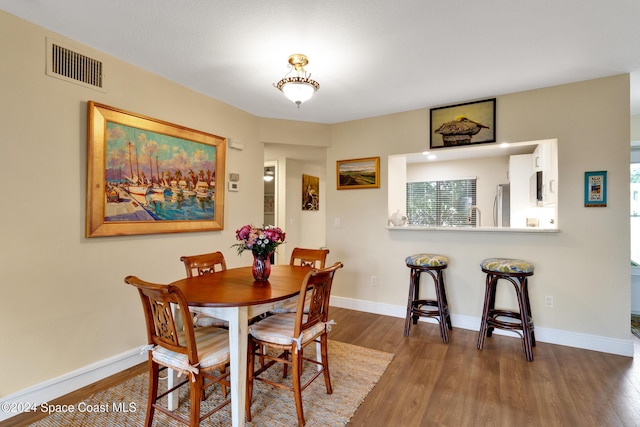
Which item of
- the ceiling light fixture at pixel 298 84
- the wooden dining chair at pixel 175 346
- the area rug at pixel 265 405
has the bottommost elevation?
the area rug at pixel 265 405

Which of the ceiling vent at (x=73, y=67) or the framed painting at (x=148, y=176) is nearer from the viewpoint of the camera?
the ceiling vent at (x=73, y=67)

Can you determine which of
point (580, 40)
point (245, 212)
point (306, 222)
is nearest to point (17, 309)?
point (245, 212)

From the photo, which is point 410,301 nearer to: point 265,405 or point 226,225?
point 265,405

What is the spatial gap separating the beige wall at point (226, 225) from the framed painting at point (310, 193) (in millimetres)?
2017

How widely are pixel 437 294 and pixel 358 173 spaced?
70.2 inches

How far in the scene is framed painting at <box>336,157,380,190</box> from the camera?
3799 millimetres

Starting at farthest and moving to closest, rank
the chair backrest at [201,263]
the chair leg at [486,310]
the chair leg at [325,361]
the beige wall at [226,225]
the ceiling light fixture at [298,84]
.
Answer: the chair leg at [486,310]
the chair backrest at [201,263]
the ceiling light fixture at [298,84]
the chair leg at [325,361]
the beige wall at [226,225]

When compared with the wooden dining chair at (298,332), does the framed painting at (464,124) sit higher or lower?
higher

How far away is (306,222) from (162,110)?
3.84m

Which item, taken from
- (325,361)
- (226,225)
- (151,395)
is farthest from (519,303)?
(226,225)

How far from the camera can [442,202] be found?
19.1 feet

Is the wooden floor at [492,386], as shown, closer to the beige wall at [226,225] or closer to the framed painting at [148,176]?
the beige wall at [226,225]

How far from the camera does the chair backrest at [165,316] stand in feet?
4.54

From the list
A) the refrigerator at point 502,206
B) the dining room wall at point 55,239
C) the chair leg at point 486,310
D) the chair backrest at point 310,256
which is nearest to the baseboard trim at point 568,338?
the chair leg at point 486,310
